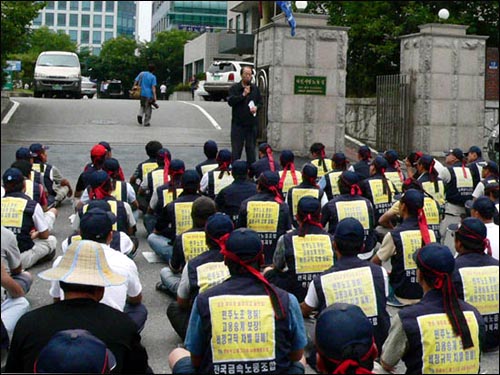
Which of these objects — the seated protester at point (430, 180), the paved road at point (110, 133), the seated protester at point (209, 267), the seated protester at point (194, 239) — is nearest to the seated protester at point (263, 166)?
the paved road at point (110, 133)

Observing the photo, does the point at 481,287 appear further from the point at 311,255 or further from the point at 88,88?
the point at 88,88

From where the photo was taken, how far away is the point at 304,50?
17188 mm

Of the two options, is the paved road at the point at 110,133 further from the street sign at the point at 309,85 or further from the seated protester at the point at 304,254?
the street sign at the point at 309,85

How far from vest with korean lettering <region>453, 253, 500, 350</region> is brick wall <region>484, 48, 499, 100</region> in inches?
574

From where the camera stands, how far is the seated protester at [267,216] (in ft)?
24.2

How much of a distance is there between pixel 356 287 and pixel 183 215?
2934 mm

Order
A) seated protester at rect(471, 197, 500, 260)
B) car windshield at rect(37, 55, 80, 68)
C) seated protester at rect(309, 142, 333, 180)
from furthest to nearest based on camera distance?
1. car windshield at rect(37, 55, 80, 68)
2. seated protester at rect(309, 142, 333, 180)
3. seated protester at rect(471, 197, 500, 260)

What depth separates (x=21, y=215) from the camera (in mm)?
6914

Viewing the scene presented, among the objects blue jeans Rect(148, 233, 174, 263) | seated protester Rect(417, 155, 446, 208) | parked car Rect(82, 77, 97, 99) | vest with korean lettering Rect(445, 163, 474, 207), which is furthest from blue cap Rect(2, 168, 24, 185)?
parked car Rect(82, 77, 97, 99)

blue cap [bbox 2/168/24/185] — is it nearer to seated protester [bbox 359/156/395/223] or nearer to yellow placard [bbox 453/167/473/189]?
seated protester [bbox 359/156/395/223]

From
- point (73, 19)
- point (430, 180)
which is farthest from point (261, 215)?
point (430, 180)

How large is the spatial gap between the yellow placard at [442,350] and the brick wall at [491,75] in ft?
52.3

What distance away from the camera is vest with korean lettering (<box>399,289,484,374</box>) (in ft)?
13.8

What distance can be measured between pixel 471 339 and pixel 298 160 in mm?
12854
